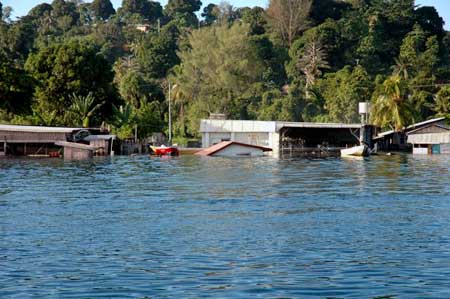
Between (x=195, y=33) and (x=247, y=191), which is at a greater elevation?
(x=195, y=33)

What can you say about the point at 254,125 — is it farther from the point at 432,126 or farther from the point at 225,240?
the point at 225,240

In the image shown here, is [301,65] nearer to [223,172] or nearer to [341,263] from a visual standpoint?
[223,172]

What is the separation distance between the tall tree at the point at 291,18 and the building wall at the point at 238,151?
5720 cm

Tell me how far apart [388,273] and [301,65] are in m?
104

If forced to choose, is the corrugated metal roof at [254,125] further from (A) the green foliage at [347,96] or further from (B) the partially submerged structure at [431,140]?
(A) the green foliage at [347,96]

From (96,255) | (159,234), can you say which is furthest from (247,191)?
(96,255)

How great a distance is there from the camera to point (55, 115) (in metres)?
90.2

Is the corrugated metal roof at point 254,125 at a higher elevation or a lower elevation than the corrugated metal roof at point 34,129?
higher

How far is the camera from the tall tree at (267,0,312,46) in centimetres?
13838

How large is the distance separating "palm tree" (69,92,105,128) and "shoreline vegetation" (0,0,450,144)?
0.13 meters

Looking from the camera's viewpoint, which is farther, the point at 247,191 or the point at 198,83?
the point at 198,83

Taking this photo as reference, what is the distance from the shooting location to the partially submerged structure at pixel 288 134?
295 feet

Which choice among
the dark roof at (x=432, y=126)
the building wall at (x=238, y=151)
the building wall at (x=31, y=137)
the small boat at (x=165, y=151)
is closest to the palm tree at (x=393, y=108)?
the dark roof at (x=432, y=126)

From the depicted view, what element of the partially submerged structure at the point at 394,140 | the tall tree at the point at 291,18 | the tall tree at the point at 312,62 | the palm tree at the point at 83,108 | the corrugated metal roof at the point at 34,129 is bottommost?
the partially submerged structure at the point at 394,140
